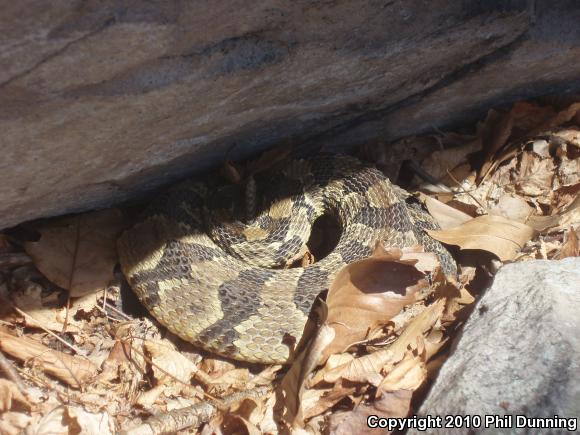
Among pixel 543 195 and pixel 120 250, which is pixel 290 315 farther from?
pixel 543 195

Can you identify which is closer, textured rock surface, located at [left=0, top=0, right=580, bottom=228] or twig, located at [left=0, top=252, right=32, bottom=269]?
textured rock surface, located at [left=0, top=0, right=580, bottom=228]

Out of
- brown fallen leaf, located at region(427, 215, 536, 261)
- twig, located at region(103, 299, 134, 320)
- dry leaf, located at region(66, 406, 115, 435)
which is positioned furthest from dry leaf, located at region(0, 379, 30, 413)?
brown fallen leaf, located at region(427, 215, 536, 261)

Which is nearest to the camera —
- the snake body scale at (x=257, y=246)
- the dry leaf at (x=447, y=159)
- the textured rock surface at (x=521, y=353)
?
the textured rock surface at (x=521, y=353)

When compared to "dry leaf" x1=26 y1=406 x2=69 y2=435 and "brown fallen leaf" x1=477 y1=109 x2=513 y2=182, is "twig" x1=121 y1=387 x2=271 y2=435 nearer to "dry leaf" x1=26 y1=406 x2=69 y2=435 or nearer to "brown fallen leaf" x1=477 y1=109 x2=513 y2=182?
"dry leaf" x1=26 y1=406 x2=69 y2=435

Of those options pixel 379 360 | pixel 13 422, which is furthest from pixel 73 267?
pixel 379 360

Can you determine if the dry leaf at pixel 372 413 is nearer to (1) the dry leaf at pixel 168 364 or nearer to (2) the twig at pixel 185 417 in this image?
(2) the twig at pixel 185 417

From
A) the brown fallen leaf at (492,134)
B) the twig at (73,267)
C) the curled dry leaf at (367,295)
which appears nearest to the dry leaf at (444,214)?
the brown fallen leaf at (492,134)

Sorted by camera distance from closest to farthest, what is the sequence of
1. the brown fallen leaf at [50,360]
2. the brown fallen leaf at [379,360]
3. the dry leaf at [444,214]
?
1. the brown fallen leaf at [379,360]
2. the brown fallen leaf at [50,360]
3. the dry leaf at [444,214]
